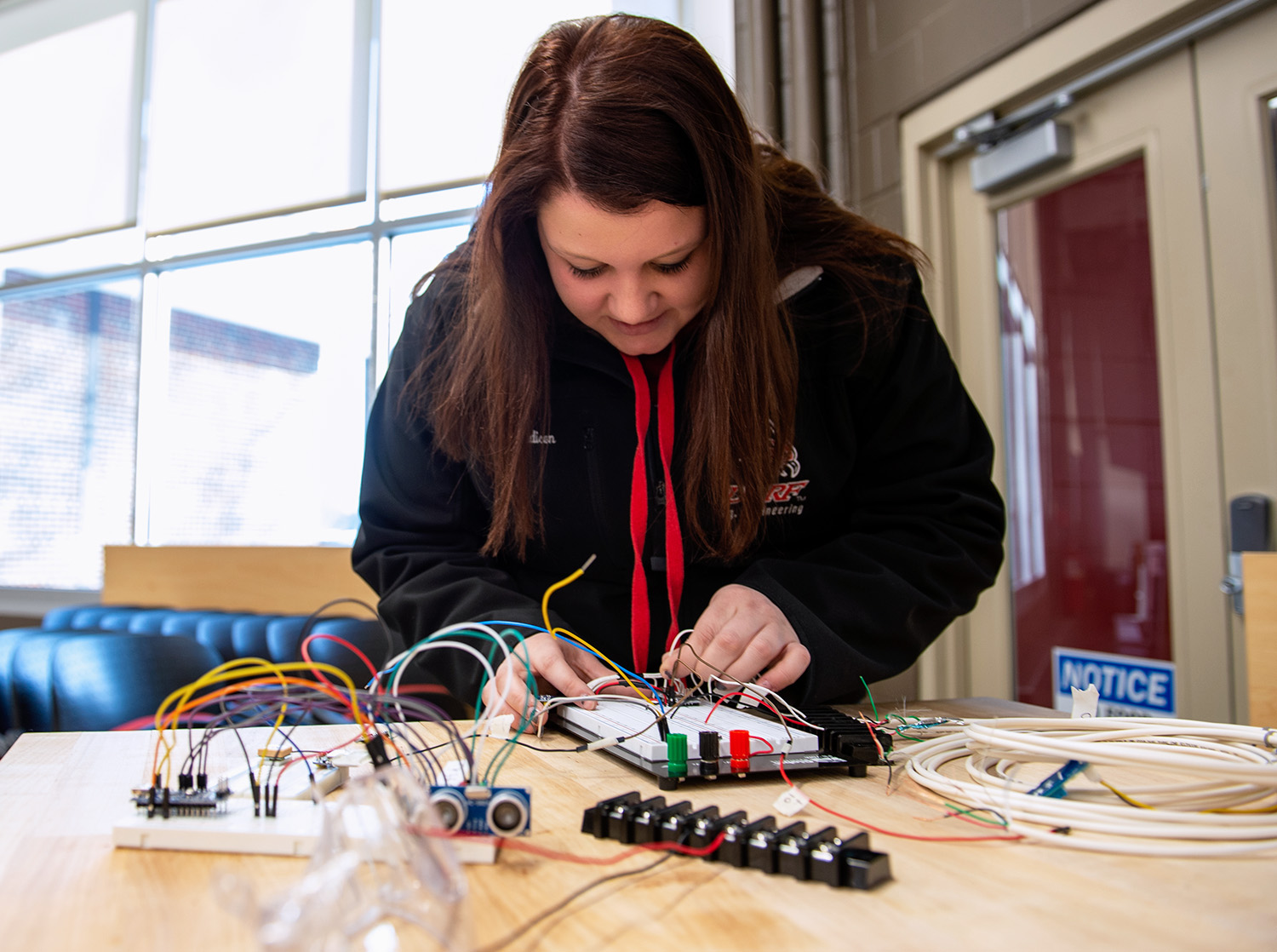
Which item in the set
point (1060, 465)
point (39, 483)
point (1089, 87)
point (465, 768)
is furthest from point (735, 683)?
point (39, 483)

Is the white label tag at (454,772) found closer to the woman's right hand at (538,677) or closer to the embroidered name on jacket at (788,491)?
the woman's right hand at (538,677)

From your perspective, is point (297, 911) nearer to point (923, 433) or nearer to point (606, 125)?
point (606, 125)

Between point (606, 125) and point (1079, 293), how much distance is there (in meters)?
1.59

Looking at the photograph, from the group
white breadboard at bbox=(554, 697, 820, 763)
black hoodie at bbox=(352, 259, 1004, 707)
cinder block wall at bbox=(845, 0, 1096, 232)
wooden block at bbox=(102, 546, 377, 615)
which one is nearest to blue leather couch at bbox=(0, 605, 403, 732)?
wooden block at bbox=(102, 546, 377, 615)

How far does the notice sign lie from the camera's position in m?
1.86

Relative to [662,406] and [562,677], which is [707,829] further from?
[662,406]

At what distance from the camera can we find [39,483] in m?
3.92

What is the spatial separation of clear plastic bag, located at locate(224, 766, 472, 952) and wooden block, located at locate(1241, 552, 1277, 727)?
1.31 m

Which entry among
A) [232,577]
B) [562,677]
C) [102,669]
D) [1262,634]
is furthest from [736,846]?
[232,577]

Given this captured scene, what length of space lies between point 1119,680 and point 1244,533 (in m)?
0.43

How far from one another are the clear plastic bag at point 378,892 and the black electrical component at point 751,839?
109 mm

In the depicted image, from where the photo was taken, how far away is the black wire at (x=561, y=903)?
34cm

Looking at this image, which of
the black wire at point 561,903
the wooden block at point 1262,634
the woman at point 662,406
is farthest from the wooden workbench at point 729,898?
the wooden block at point 1262,634

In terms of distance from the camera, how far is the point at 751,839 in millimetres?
422
